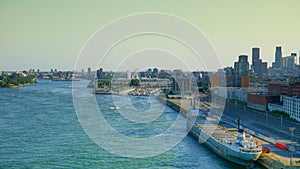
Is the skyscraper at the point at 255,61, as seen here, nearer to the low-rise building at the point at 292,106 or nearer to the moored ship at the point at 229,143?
the low-rise building at the point at 292,106

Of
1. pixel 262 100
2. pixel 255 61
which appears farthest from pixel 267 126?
pixel 255 61

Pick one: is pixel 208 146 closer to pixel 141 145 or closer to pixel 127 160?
pixel 141 145

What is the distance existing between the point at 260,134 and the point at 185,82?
40.6ft

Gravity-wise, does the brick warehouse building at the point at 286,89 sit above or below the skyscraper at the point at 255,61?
below

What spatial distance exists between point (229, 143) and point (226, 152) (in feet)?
0.56

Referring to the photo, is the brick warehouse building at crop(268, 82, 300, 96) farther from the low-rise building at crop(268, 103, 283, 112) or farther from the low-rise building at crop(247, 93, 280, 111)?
the low-rise building at crop(268, 103, 283, 112)

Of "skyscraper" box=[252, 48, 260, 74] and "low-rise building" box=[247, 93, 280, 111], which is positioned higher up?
"skyscraper" box=[252, 48, 260, 74]

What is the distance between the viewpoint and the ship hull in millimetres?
5684

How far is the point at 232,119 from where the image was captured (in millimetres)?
10000

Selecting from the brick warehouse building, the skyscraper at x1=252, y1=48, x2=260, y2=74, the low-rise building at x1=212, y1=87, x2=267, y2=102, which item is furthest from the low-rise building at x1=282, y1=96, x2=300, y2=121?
the skyscraper at x1=252, y1=48, x2=260, y2=74

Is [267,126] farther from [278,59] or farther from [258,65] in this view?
[278,59]

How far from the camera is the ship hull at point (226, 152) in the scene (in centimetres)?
568

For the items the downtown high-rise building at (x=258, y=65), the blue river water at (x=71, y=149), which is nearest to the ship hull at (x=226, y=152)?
the blue river water at (x=71, y=149)

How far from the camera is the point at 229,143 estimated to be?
6273mm
